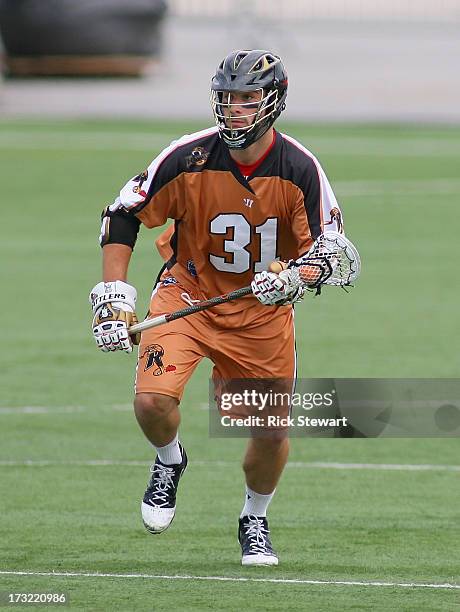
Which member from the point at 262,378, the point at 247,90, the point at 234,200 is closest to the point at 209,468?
the point at 262,378

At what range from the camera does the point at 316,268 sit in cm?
810

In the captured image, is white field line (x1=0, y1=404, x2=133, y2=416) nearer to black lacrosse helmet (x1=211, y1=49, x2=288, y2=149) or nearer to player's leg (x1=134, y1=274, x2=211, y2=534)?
player's leg (x1=134, y1=274, x2=211, y2=534)

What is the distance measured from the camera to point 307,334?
15.1 meters

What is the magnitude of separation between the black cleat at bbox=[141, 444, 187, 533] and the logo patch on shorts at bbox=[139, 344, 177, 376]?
0.55 m

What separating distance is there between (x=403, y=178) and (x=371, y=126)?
7.90m

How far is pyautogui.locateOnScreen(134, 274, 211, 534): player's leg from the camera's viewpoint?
318 inches

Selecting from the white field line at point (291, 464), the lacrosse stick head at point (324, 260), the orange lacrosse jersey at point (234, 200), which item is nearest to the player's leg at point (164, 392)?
the orange lacrosse jersey at point (234, 200)

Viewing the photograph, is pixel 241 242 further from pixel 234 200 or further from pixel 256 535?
pixel 256 535

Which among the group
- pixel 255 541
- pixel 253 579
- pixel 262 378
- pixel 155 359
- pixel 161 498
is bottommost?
pixel 253 579

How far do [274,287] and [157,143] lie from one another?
73.8 ft

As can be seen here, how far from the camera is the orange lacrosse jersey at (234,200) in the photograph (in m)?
8.27

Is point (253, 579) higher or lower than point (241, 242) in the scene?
lower

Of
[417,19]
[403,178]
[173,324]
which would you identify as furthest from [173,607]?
[417,19]

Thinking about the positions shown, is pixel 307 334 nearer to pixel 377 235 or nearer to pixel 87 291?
pixel 87 291
